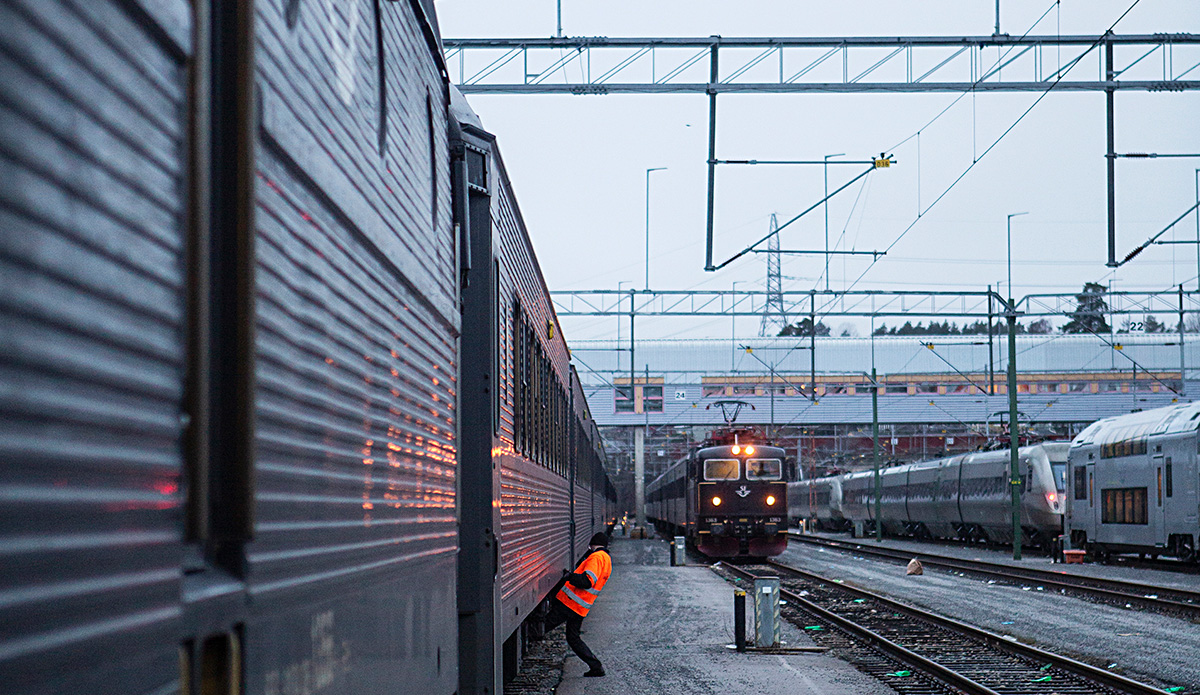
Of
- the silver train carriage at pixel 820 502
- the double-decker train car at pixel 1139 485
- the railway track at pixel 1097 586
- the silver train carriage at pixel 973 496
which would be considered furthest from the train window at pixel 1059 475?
the silver train carriage at pixel 820 502

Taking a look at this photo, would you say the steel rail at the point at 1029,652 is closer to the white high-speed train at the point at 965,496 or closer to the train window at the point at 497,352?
the train window at the point at 497,352

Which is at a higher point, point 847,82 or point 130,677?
point 847,82

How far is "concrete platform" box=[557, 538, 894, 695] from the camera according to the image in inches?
453

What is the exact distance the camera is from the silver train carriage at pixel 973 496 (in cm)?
3628

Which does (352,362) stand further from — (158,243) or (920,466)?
(920,466)

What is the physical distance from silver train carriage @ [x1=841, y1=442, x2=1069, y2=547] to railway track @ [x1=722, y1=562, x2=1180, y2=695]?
17478mm

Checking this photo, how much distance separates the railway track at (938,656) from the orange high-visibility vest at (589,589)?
2736 mm

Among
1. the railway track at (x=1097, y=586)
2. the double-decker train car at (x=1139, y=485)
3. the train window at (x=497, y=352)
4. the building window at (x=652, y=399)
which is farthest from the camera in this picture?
the building window at (x=652, y=399)

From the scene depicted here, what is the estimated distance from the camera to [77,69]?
1.84 meters

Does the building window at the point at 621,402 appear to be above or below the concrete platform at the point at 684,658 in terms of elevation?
above

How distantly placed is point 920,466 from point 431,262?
44564mm

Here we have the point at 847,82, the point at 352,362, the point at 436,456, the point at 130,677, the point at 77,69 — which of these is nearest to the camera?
the point at 77,69

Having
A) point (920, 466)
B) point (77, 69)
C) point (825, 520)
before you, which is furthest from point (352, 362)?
point (825, 520)

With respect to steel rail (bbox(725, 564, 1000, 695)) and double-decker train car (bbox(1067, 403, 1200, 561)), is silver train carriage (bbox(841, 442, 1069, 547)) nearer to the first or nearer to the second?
double-decker train car (bbox(1067, 403, 1200, 561))
